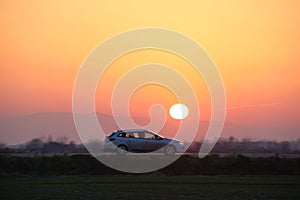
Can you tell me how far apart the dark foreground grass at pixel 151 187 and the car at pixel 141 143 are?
6123mm

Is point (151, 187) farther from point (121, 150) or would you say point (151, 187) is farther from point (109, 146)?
point (109, 146)

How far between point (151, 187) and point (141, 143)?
1050 centimetres

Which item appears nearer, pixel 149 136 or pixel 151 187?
pixel 151 187

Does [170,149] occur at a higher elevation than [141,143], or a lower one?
lower

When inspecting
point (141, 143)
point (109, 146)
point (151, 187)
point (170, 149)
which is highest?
point (141, 143)

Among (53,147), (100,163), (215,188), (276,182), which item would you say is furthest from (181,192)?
(53,147)

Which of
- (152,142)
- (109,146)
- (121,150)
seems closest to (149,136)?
(152,142)

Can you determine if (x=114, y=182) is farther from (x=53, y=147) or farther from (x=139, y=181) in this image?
(x=53, y=147)

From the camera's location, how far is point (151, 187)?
25266mm

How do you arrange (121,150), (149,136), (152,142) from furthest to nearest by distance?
(149,136), (152,142), (121,150)

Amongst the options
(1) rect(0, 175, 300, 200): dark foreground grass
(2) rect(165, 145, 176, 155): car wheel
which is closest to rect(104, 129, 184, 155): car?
(2) rect(165, 145, 176, 155): car wheel

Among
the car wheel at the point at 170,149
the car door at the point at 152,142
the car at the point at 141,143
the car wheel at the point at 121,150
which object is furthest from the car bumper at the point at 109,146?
the car wheel at the point at 170,149

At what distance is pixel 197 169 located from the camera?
3167cm

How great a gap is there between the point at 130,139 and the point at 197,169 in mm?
5862
